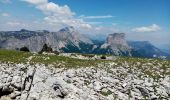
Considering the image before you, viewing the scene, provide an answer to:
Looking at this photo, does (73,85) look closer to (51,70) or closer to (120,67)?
(51,70)

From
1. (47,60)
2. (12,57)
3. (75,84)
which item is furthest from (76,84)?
(12,57)

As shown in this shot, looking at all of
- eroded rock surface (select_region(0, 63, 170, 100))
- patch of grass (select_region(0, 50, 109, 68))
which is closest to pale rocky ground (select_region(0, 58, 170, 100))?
eroded rock surface (select_region(0, 63, 170, 100))

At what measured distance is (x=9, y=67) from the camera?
41.3m

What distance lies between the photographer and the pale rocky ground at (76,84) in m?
35.6

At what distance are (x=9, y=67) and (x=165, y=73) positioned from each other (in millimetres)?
23773

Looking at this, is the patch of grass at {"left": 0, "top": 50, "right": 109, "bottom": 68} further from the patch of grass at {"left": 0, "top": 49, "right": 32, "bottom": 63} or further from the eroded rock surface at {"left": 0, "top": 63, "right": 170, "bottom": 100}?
the eroded rock surface at {"left": 0, "top": 63, "right": 170, "bottom": 100}

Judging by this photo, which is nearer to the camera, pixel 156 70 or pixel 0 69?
pixel 0 69

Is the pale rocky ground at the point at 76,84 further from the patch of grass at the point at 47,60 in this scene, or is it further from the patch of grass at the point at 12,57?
the patch of grass at the point at 12,57

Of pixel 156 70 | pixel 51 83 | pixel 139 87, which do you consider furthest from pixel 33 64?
pixel 156 70

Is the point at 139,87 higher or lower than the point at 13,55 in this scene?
lower

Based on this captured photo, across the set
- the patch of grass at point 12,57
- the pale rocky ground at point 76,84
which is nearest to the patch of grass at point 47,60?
the patch of grass at point 12,57

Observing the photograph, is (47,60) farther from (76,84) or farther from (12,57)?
(76,84)

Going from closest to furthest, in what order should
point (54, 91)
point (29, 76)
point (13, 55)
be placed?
point (54, 91)
point (29, 76)
point (13, 55)

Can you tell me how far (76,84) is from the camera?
36.5 meters
